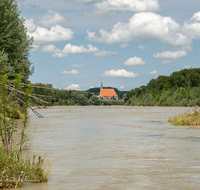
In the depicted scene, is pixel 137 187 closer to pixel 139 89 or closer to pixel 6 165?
pixel 6 165

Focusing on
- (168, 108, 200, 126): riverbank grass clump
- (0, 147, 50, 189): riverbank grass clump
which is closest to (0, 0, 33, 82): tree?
(168, 108, 200, 126): riverbank grass clump

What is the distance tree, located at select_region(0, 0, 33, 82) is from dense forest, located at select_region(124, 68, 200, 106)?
68.6 m

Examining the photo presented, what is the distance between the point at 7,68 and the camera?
29906 millimetres

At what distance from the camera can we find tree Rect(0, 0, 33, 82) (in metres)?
31.2

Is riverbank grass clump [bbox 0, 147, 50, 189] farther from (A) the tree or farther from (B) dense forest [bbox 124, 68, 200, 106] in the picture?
(B) dense forest [bbox 124, 68, 200, 106]

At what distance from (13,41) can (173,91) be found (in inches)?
3727

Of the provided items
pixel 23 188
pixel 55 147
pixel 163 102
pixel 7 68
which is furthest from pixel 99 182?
pixel 163 102

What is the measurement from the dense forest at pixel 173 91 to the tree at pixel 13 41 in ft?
225

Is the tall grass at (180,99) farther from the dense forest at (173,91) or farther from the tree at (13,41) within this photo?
the tree at (13,41)

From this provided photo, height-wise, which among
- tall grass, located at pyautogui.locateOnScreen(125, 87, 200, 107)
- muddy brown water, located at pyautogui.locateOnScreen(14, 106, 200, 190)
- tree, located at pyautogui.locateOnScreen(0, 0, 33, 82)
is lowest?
muddy brown water, located at pyautogui.locateOnScreen(14, 106, 200, 190)

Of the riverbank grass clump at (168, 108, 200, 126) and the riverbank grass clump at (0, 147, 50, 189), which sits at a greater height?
the riverbank grass clump at (168, 108, 200, 126)

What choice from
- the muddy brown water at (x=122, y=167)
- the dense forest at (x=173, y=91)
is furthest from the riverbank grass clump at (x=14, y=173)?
the dense forest at (x=173, y=91)

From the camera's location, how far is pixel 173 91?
120 metres

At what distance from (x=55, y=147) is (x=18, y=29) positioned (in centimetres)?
2204
